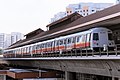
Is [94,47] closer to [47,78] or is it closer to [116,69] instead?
[116,69]

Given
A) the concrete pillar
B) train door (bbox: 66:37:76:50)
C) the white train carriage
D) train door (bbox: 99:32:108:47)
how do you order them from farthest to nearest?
the concrete pillar, train door (bbox: 66:37:76:50), train door (bbox: 99:32:108:47), the white train carriage

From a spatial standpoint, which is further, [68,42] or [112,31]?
[68,42]

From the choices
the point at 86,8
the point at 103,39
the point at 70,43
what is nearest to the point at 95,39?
the point at 103,39

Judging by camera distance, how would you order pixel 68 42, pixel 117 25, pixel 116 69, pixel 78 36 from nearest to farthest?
pixel 116 69 < pixel 117 25 < pixel 78 36 < pixel 68 42

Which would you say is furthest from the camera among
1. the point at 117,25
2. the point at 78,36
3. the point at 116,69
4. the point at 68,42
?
the point at 68,42

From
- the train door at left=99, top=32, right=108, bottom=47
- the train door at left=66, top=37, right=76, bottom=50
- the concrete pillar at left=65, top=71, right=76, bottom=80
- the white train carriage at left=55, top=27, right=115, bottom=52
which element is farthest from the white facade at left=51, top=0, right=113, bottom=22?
the train door at left=99, top=32, right=108, bottom=47

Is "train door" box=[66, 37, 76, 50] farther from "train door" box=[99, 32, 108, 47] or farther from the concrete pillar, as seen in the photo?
"train door" box=[99, 32, 108, 47]

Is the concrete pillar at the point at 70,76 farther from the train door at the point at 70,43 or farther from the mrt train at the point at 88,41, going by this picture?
the train door at the point at 70,43

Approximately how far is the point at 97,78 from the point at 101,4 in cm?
10767

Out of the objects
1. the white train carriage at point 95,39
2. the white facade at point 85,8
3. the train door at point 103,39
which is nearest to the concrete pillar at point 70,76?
the white train carriage at point 95,39

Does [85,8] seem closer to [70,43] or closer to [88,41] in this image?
[70,43]

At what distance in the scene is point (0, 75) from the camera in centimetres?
4672

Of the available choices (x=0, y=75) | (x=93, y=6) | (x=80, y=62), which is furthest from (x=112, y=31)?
(x=93, y=6)

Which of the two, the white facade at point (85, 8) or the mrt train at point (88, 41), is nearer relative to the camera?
the mrt train at point (88, 41)
